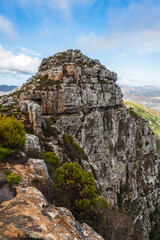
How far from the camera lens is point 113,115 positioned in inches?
1928

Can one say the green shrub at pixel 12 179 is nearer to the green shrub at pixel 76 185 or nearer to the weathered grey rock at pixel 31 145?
the green shrub at pixel 76 185

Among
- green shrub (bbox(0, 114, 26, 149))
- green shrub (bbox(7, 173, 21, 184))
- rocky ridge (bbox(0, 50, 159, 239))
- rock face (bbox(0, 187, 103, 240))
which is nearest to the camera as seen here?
rock face (bbox(0, 187, 103, 240))

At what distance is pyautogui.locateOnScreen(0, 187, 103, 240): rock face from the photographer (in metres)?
4.08

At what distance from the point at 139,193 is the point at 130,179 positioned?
713 centimetres

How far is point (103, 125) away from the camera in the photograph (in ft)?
153

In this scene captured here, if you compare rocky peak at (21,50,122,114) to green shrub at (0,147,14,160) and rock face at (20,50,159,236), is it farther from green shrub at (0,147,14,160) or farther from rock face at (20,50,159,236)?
green shrub at (0,147,14,160)

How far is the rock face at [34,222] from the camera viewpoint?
4082mm

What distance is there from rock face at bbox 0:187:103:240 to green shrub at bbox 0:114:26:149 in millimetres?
4257

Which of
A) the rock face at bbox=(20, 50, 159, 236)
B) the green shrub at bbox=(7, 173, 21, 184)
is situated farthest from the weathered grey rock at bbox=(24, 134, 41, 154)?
the rock face at bbox=(20, 50, 159, 236)

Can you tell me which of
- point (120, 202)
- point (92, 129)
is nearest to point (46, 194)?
point (92, 129)

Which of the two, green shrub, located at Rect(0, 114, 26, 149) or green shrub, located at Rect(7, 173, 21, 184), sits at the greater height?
green shrub, located at Rect(0, 114, 26, 149)

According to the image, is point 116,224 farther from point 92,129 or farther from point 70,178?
point 92,129

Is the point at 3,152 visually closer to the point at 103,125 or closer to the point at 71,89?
the point at 71,89

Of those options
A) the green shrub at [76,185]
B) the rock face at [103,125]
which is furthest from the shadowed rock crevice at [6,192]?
the rock face at [103,125]
